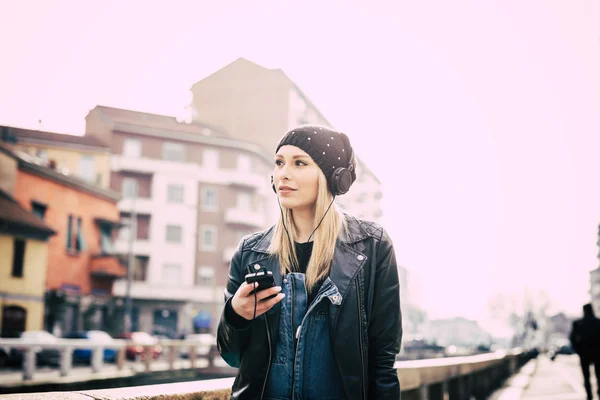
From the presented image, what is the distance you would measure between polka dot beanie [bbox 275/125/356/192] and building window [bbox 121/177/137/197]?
55099 mm

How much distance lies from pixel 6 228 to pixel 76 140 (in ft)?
74.0

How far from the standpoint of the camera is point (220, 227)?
191 feet

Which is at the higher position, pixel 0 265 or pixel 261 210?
pixel 261 210

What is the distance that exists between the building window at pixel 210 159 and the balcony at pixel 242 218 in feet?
13.8

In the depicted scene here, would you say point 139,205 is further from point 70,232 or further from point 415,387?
point 415,387

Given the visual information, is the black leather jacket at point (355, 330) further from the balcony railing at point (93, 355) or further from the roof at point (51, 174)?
the roof at point (51, 174)

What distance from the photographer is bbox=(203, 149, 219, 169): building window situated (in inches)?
2335

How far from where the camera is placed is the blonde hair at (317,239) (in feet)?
8.42

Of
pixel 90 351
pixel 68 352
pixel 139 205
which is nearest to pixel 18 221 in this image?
pixel 90 351

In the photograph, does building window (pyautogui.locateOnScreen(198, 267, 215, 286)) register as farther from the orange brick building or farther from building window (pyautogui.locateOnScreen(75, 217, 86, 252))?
building window (pyautogui.locateOnScreen(75, 217, 86, 252))

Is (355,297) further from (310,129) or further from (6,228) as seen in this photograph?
(6,228)

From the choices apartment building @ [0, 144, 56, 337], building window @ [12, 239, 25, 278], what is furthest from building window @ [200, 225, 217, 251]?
building window @ [12, 239, 25, 278]

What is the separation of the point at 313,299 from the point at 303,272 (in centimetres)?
14

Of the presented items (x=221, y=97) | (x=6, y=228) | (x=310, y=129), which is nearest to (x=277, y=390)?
(x=310, y=129)
